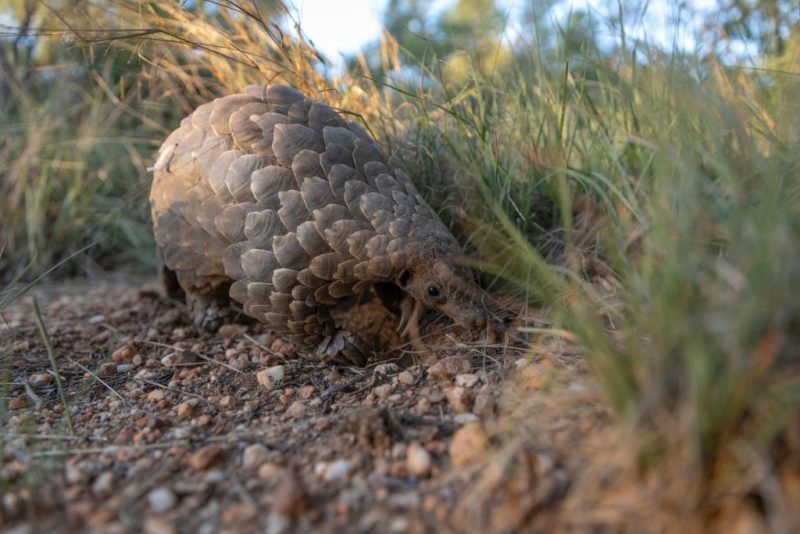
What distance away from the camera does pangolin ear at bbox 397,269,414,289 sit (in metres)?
2.32

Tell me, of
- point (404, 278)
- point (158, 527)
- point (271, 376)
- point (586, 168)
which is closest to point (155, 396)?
point (271, 376)

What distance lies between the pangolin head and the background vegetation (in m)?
0.22

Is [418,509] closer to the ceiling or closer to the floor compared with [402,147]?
closer to the floor

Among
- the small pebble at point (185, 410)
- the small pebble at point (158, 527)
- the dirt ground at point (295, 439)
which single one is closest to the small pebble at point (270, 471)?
the dirt ground at point (295, 439)

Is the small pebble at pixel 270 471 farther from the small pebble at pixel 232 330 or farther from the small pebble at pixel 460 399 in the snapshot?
the small pebble at pixel 232 330

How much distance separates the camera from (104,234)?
14.0 ft

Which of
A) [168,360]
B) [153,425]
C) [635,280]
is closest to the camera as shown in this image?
[635,280]

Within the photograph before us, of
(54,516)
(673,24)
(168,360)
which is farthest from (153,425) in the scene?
(673,24)

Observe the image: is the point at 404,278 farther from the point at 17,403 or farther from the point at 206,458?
the point at 17,403

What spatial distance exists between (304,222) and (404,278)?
1.36 ft

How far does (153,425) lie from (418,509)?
907mm

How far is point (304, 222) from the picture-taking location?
2256 millimetres

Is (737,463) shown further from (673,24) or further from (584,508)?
(673,24)

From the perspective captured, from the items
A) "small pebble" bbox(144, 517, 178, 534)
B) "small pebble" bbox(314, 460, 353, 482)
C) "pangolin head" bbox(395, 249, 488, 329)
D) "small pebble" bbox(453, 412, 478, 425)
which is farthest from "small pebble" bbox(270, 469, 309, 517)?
"pangolin head" bbox(395, 249, 488, 329)
